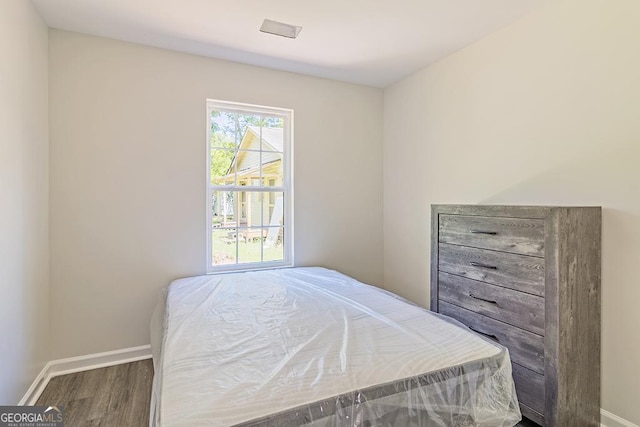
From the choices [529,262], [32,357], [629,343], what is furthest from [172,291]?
[629,343]

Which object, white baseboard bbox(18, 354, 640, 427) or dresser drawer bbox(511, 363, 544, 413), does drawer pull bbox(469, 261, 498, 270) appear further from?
white baseboard bbox(18, 354, 640, 427)

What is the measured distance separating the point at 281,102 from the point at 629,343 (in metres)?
3.00

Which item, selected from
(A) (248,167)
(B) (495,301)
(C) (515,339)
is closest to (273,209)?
(A) (248,167)

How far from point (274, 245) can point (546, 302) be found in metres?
2.24

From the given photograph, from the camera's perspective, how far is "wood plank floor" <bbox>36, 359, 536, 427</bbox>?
1845 millimetres

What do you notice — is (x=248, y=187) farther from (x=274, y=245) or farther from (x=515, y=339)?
(x=515, y=339)

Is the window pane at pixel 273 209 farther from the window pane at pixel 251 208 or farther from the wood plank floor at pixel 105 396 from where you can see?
the wood plank floor at pixel 105 396

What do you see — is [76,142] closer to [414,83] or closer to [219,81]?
[219,81]

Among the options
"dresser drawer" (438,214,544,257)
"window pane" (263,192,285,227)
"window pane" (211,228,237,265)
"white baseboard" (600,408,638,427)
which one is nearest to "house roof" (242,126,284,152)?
"window pane" (263,192,285,227)

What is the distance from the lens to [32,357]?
2.05 m

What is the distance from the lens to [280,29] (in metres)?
2.32

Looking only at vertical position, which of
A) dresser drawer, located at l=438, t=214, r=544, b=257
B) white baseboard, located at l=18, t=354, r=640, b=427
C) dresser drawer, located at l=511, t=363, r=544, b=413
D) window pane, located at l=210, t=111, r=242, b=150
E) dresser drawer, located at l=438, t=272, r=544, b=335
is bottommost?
white baseboard, located at l=18, t=354, r=640, b=427

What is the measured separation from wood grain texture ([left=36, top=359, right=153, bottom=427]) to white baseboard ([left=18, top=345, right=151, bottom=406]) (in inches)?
1.6

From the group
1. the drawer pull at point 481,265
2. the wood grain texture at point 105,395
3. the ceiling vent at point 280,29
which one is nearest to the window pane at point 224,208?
the wood grain texture at point 105,395
